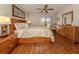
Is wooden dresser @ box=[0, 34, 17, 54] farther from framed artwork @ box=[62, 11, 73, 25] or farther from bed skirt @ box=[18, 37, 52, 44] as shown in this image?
framed artwork @ box=[62, 11, 73, 25]

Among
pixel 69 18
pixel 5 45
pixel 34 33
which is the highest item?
pixel 69 18

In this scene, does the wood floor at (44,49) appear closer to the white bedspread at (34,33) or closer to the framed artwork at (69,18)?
the white bedspread at (34,33)

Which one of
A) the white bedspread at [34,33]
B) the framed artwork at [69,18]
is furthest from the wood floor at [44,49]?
the framed artwork at [69,18]

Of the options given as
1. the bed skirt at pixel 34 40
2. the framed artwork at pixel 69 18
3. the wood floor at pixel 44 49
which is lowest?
the wood floor at pixel 44 49

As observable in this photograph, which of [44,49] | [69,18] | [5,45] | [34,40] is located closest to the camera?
[5,45]

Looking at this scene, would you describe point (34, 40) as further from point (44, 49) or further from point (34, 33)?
point (44, 49)

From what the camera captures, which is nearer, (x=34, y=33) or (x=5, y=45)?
(x=5, y=45)

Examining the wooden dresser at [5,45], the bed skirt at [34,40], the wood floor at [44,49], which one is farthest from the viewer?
the bed skirt at [34,40]

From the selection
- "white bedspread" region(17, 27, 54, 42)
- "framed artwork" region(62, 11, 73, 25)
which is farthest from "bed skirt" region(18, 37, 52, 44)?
"framed artwork" region(62, 11, 73, 25)

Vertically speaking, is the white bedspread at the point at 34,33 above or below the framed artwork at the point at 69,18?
below

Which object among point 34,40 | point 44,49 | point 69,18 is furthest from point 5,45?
point 69,18
